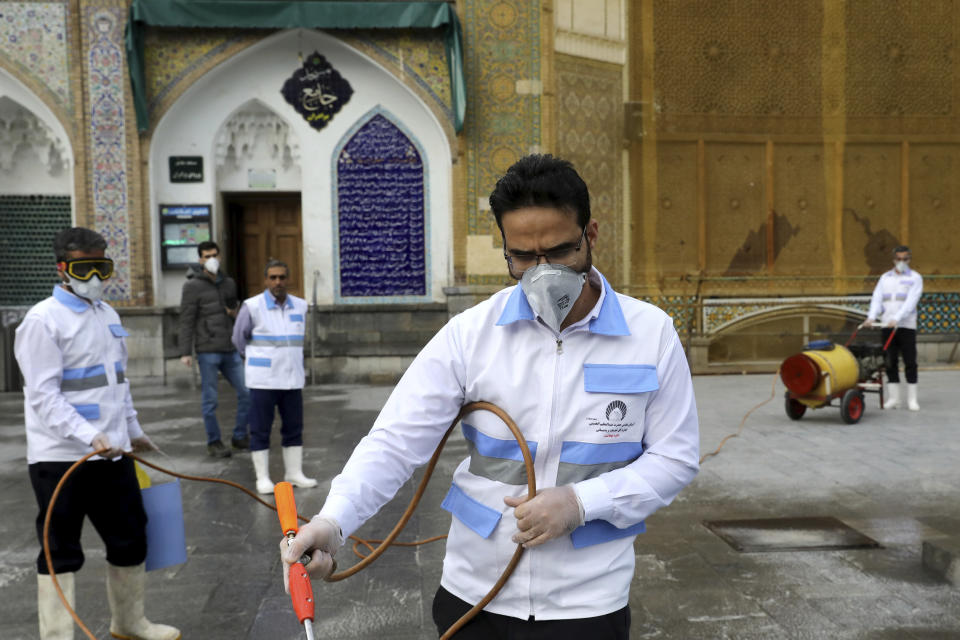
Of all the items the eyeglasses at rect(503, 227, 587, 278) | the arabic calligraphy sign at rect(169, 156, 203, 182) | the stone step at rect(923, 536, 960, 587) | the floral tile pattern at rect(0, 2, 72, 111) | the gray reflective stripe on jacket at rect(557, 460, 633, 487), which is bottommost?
the stone step at rect(923, 536, 960, 587)

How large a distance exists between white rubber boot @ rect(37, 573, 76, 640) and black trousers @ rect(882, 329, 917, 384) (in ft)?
28.2

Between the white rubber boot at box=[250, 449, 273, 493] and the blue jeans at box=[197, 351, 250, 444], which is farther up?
the blue jeans at box=[197, 351, 250, 444]

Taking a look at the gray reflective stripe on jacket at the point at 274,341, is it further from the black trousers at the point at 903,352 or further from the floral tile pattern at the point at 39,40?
the floral tile pattern at the point at 39,40

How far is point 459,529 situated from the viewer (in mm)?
1931

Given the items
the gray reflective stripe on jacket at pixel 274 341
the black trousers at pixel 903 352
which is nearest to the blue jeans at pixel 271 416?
the gray reflective stripe on jacket at pixel 274 341

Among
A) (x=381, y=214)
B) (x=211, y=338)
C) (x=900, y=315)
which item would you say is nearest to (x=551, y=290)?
(x=211, y=338)

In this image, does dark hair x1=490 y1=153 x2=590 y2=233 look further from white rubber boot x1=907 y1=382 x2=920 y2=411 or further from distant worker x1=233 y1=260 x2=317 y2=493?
white rubber boot x1=907 y1=382 x2=920 y2=411

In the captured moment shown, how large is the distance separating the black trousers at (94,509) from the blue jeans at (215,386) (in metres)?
3.66

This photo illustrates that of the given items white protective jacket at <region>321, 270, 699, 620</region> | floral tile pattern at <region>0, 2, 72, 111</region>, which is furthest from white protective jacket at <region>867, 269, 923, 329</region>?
floral tile pattern at <region>0, 2, 72, 111</region>

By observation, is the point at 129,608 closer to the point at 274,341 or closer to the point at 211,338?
the point at 274,341

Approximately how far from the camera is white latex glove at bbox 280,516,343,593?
5.20 feet

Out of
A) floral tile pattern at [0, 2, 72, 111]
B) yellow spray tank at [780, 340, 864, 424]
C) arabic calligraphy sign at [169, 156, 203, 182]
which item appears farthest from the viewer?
arabic calligraphy sign at [169, 156, 203, 182]

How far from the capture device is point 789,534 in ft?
16.0

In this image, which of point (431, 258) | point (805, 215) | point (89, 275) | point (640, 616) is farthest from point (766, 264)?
point (89, 275)
